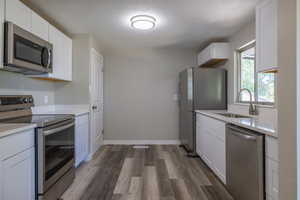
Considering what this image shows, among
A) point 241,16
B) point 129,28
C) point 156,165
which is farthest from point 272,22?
point 156,165

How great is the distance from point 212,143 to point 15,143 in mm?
2325

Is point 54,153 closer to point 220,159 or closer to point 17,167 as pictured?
point 17,167

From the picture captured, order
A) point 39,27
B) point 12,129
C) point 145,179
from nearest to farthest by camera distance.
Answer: point 12,129 → point 39,27 → point 145,179

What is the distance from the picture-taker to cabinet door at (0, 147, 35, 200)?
1.35 metres

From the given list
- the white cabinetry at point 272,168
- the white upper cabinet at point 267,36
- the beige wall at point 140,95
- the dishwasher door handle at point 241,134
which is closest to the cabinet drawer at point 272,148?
the white cabinetry at point 272,168

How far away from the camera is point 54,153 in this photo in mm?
1967

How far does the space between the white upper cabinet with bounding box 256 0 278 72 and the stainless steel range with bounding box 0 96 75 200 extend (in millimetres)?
2221

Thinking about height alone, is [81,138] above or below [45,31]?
below

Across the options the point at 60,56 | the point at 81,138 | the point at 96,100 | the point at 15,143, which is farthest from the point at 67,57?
the point at 15,143

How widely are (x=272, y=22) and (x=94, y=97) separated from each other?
2.99 m

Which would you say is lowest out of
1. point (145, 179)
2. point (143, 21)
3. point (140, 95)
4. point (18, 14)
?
point (145, 179)

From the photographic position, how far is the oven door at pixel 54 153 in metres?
1.72

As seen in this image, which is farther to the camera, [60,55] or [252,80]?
[252,80]

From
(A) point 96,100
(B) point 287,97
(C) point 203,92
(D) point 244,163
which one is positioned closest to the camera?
(B) point 287,97
